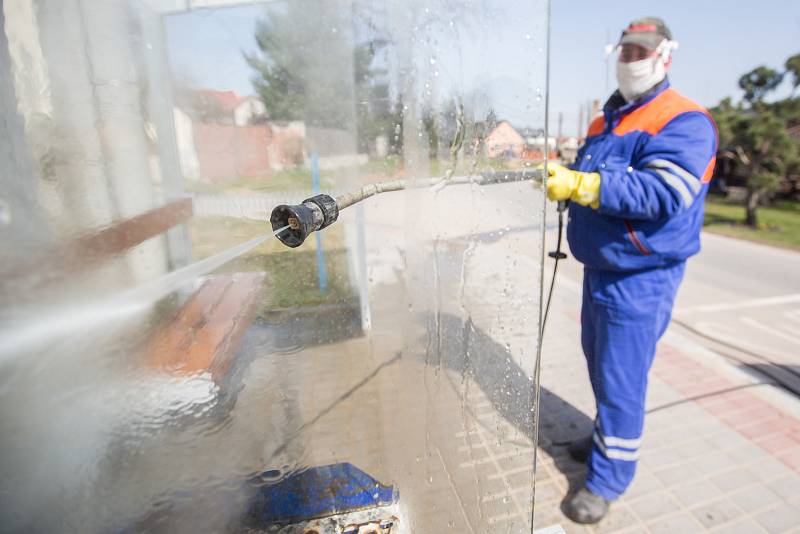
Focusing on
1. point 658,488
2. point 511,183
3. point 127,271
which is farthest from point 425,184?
point 658,488

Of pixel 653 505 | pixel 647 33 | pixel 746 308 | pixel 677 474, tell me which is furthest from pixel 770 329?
pixel 647 33

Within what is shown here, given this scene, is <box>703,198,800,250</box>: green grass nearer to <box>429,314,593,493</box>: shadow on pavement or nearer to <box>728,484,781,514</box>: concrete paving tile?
<box>728,484,781,514</box>: concrete paving tile

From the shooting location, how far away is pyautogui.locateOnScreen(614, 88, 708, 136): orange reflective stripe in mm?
1610

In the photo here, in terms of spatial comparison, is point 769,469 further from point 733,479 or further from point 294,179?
point 294,179

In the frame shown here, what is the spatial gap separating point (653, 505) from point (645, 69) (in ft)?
5.58

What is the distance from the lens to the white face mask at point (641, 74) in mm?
1754

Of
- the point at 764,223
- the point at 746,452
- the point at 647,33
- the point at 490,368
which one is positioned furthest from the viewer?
the point at 764,223

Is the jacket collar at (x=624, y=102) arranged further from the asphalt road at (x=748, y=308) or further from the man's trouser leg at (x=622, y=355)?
the asphalt road at (x=748, y=308)

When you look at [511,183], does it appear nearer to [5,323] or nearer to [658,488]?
[5,323]

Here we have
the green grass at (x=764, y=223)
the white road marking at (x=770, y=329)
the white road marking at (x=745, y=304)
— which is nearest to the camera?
the white road marking at (x=770, y=329)

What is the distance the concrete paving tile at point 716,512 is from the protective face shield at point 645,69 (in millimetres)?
1625

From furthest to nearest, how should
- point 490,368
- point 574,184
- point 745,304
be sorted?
point 745,304 < point 574,184 < point 490,368

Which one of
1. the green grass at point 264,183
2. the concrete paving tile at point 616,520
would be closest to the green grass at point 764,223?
the concrete paving tile at point 616,520

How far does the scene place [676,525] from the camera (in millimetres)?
1715
